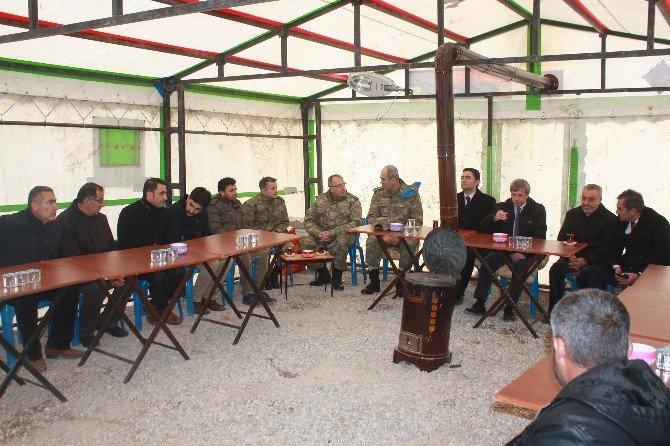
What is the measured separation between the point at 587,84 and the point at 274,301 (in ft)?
14.2

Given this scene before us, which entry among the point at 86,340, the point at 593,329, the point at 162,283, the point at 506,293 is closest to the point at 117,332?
the point at 86,340

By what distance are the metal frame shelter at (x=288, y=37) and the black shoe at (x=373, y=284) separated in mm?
2279

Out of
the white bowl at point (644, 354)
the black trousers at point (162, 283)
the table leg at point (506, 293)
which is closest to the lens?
the white bowl at point (644, 354)

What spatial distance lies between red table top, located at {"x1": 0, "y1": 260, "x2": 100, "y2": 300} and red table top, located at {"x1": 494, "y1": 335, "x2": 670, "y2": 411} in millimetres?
2774

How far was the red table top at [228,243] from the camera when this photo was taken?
17.0 ft

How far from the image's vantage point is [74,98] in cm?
584

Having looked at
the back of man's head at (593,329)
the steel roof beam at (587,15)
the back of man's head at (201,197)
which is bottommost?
the back of man's head at (593,329)

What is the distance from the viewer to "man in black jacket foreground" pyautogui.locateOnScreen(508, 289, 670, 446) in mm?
1446

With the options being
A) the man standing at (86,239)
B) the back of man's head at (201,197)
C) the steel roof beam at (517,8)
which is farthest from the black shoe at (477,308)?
the man standing at (86,239)

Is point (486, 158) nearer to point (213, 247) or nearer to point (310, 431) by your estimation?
point (213, 247)

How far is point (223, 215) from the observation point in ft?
22.1

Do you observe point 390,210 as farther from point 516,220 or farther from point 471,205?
point 516,220

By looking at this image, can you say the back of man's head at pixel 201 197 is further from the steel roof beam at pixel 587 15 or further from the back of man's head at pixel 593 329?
the back of man's head at pixel 593 329

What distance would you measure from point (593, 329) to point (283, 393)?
2846 millimetres
